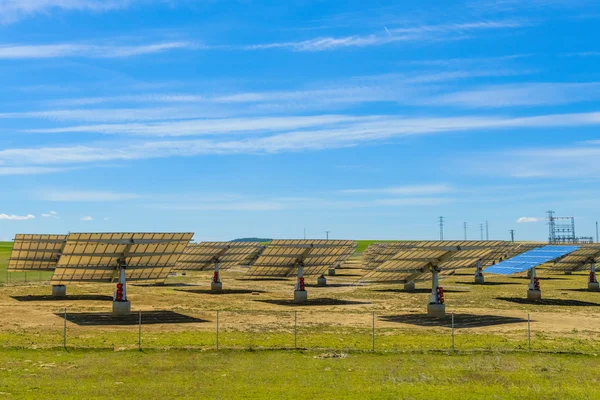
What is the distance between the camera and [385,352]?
30609mm

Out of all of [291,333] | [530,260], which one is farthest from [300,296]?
[530,260]

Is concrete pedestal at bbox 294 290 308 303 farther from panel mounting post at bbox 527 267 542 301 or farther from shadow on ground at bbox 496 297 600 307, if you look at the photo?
panel mounting post at bbox 527 267 542 301

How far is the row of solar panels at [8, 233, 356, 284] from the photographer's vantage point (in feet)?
156

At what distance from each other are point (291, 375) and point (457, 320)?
21920 millimetres

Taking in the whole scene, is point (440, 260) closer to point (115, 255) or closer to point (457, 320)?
point (457, 320)

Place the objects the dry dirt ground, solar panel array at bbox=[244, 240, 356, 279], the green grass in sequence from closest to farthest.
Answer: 1. the green grass
2. the dry dirt ground
3. solar panel array at bbox=[244, 240, 356, 279]

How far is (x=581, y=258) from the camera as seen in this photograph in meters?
82.1

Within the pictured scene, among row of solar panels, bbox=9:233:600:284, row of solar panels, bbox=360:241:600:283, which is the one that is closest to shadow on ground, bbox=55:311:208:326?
row of solar panels, bbox=9:233:600:284

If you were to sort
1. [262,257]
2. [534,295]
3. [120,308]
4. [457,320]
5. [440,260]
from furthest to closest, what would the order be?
[262,257] < [534,295] < [440,260] < [120,308] < [457,320]

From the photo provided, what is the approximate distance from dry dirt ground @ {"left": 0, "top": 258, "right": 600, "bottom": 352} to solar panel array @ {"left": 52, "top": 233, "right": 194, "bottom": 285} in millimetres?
2791

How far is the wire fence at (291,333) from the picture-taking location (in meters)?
32.3

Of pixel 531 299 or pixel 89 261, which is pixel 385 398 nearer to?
pixel 89 261

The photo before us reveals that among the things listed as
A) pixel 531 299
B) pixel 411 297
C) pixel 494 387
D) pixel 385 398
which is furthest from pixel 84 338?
pixel 531 299

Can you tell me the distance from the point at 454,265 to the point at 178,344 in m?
28.7
